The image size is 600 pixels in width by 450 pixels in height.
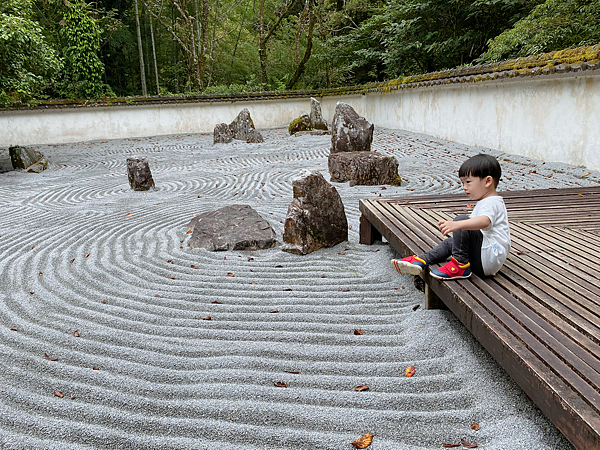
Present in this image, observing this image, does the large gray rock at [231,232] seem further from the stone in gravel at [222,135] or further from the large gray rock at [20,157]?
the stone in gravel at [222,135]

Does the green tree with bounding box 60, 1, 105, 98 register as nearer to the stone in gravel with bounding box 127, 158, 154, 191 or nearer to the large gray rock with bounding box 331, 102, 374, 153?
the stone in gravel with bounding box 127, 158, 154, 191

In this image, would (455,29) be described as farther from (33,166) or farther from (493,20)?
(33,166)

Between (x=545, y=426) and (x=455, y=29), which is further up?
(x=455, y=29)

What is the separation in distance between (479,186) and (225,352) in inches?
72.6

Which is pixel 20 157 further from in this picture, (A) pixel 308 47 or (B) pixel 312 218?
(A) pixel 308 47

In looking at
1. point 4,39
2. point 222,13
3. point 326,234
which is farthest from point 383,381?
point 222,13

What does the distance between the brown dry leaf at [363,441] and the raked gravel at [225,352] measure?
0.03m

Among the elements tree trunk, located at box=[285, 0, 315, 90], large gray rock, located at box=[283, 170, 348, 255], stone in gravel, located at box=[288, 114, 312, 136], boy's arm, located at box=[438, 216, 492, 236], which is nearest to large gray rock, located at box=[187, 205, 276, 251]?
large gray rock, located at box=[283, 170, 348, 255]

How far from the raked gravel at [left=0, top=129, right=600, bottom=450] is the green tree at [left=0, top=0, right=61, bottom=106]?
235 inches

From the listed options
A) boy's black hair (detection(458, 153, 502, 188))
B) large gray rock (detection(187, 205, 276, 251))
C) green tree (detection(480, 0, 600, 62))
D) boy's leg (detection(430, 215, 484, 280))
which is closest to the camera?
boy's black hair (detection(458, 153, 502, 188))

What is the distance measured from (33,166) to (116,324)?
10.1 metres

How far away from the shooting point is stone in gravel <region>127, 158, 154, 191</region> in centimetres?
818

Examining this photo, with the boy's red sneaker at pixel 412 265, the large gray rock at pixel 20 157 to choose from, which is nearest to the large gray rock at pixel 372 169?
the boy's red sneaker at pixel 412 265

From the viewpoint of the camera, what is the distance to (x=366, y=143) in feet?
34.1
